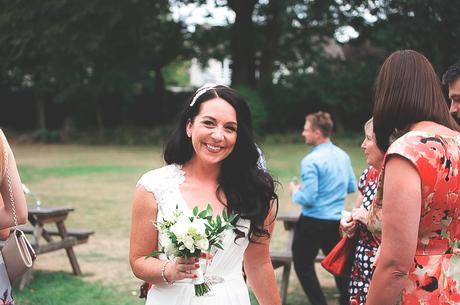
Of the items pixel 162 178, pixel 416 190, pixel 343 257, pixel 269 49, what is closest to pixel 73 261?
pixel 343 257

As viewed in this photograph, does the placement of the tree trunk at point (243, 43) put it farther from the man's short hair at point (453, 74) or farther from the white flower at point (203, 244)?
the white flower at point (203, 244)

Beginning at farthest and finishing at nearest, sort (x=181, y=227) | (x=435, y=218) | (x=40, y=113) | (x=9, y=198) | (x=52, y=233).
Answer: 1. (x=40, y=113)
2. (x=52, y=233)
3. (x=9, y=198)
4. (x=181, y=227)
5. (x=435, y=218)

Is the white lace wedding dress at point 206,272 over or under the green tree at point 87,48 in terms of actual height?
under

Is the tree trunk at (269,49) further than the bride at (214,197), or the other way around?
the tree trunk at (269,49)

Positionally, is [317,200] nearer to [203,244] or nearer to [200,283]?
[200,283]

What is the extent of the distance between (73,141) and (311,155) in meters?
31.4

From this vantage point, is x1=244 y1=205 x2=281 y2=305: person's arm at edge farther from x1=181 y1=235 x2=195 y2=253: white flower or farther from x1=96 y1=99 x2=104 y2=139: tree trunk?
x1=96 y1=99 x2=104 y2=139: tree trunk

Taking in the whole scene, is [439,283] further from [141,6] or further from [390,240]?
[141,6]

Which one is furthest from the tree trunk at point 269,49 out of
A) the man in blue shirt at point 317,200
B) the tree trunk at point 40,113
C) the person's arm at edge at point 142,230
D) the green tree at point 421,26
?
the person's arm at edge at point 142,230

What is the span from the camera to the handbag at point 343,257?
498 centimetres

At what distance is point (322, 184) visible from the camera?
25.6ft

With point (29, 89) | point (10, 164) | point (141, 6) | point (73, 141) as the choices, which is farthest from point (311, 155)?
point (29, 89)

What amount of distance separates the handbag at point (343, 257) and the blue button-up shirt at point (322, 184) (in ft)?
8.74

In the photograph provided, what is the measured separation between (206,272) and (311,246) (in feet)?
14.7
